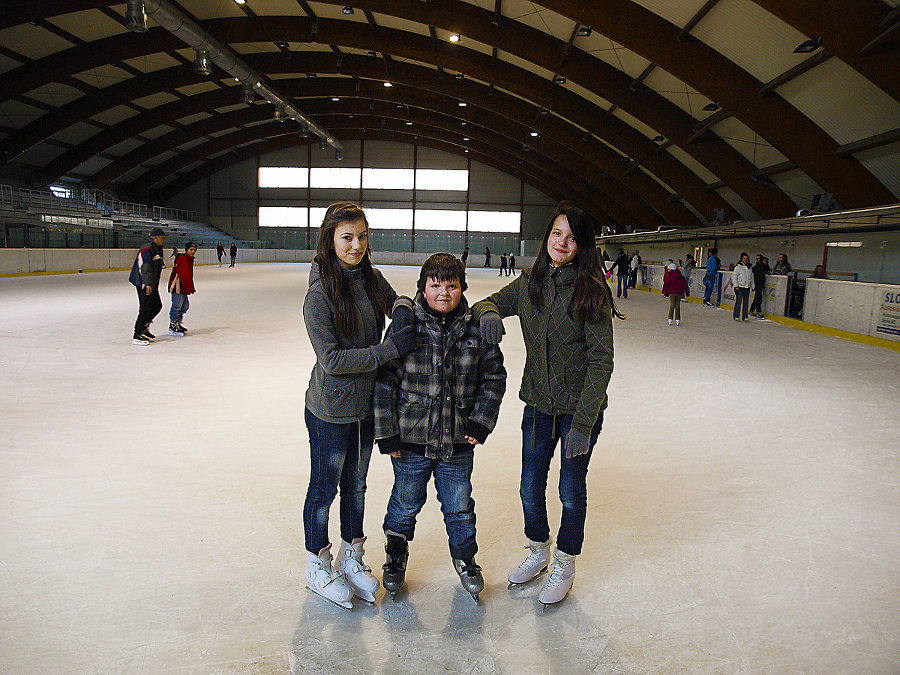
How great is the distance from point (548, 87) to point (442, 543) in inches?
914

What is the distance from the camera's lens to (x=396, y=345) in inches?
95.9

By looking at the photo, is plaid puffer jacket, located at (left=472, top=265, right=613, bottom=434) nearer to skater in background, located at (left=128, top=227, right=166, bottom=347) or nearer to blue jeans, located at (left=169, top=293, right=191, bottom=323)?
skater in background, located at (left=128, top=227, right=166, bottom=347)

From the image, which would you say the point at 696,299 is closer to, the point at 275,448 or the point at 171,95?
the point at 275,448

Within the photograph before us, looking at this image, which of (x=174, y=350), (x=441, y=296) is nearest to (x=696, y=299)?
(x=174, y=350)

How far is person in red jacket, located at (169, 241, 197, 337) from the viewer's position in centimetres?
987

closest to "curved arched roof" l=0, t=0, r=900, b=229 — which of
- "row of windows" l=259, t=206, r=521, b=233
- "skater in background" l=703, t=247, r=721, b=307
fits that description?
"skater in background" l=703, t=247, r=721, b=307

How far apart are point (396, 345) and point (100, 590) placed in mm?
1779

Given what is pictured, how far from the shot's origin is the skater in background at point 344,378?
250 centimetres

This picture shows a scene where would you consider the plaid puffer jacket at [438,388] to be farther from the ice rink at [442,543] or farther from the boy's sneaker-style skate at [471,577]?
the ice rink at [442,543]

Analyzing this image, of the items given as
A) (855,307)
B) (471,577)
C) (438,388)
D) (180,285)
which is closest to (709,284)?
(855,307)

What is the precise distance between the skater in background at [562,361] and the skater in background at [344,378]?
475 mm

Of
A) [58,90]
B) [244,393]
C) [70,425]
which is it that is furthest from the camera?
[58,90]

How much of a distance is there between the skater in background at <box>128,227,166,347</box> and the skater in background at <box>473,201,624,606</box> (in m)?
7.76

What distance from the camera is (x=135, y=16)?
15984 millimetres
